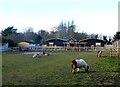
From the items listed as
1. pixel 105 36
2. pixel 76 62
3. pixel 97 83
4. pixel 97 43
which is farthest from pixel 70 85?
pixel 105 36

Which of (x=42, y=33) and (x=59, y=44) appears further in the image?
(x=42, y=33)

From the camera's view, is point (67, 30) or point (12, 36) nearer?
point (12, 36)

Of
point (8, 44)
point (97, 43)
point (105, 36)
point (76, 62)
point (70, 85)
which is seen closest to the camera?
point (70, 85)

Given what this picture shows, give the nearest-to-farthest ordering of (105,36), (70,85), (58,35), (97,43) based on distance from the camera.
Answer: (70,85)
(97,43)
(105,36)
(58,35)

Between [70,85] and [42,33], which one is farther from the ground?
[42,33]

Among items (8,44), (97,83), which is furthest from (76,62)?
(8,44)

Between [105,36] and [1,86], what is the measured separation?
96.4 m

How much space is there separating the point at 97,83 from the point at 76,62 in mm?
4776

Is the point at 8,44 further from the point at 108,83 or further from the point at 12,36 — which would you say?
the point at 108,83

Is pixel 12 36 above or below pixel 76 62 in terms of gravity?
above

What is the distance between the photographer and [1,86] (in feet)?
33.9

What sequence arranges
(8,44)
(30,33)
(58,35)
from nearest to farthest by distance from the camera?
(8,44)
(58,35)
(30,33)

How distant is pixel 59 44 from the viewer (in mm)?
85562

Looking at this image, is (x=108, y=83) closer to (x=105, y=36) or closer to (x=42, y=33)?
(x=105, y=36)
